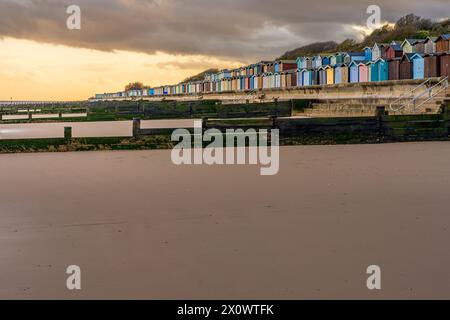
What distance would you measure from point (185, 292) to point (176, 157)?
938 cm

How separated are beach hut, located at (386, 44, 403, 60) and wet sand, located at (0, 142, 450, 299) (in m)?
47.9

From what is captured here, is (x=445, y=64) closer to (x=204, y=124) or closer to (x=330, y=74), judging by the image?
(x=330, y=74)

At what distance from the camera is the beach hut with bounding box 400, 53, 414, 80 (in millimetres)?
41169

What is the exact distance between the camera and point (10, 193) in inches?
355

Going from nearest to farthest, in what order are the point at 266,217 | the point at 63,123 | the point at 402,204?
the point at 266,217 < the point at 402,204 < the point at 63,123

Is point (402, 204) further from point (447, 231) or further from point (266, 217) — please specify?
point (266, 217)

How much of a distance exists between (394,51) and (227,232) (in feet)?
179

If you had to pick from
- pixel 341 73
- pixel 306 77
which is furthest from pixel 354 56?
pixel 341 73

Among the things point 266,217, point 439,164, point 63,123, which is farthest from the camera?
point 63,123

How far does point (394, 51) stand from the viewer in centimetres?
5628
